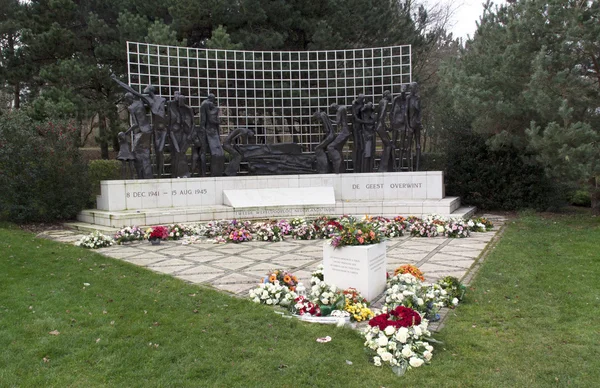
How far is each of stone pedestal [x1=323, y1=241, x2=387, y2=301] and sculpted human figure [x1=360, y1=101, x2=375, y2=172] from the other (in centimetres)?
826

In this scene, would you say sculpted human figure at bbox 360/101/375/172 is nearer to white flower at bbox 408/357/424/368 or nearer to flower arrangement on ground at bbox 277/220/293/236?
flower arrangement on ground at bbox 277/220/293/236

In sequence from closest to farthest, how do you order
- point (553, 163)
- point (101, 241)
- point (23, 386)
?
1. point (23, 386)
2. point (101, 241)
3. point (553, 163)

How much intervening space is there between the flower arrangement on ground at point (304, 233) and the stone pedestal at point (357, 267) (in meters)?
3.84

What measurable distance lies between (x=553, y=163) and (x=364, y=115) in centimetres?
485

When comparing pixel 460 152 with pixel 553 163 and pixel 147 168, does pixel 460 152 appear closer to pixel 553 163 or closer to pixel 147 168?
pixel 553 163

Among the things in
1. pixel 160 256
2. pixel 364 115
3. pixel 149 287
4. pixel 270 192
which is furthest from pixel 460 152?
→ pixel 149 287

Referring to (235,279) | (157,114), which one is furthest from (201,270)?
(157,114)

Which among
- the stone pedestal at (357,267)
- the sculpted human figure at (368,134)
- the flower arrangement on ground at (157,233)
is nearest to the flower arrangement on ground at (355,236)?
the stone pedestal at (357,267)

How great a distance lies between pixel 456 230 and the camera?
8.77 metres

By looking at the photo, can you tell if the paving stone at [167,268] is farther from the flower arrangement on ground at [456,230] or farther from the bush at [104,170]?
the bush at [104,170]

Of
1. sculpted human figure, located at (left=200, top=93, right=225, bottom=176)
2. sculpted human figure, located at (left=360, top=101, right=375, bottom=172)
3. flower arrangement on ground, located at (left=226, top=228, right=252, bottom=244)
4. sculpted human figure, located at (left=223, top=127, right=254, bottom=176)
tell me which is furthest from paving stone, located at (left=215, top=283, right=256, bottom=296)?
sculpted human figure, located at (left=360, top=101, right=375, bottom=172)

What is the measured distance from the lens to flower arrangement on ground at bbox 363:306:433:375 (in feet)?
11.2

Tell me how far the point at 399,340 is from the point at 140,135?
30.1 ft

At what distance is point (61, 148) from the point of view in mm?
11094
